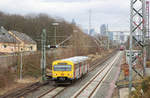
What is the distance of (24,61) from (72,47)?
2102 cm

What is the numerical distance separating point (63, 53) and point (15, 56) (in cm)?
1673

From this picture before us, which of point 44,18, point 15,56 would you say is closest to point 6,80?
point 15,56

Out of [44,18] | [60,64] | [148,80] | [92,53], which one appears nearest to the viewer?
[148,80]

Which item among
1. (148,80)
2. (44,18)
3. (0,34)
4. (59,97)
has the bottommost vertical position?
(59,97)

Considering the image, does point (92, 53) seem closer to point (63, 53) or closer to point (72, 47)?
point (72, 47)

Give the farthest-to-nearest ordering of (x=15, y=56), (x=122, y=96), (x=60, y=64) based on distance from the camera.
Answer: (x=15, y=56) < (x=60, y=64) < (x=122, y=96)

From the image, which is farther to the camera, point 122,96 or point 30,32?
point 30,32

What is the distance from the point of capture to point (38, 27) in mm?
50438

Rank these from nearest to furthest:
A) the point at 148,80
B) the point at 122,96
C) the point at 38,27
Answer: the point at 148,80 < the point at 122,96 < the point at 38,27

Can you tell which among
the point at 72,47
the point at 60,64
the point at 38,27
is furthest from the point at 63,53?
the point at 60,64

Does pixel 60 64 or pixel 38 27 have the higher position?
pixel 38 27

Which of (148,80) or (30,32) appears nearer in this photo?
(148,80)

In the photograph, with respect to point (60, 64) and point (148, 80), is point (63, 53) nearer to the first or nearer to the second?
point (60, 64)

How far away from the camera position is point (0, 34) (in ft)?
88.2
